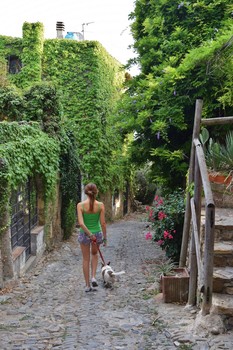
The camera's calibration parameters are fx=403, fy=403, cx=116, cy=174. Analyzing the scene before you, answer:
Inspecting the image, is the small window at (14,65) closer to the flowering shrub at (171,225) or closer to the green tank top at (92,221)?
the flowering shrub at (171,225)

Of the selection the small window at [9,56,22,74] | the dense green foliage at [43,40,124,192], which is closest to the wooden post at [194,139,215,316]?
the dense green foliage at [43,40,124,192]

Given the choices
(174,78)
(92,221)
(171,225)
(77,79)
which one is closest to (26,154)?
(92,221)

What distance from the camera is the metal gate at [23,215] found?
741 centimetres

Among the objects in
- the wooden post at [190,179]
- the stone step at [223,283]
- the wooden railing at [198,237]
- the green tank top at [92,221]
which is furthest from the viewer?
the green tank top at [92,221]

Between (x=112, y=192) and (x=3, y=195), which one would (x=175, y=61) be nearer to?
(x=3, y=195)

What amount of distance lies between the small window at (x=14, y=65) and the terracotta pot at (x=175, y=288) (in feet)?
46.8

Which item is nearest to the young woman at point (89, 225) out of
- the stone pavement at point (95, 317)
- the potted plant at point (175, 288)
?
the stone pavement at point (95, 317)

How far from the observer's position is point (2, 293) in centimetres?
560

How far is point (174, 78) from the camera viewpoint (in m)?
8.41

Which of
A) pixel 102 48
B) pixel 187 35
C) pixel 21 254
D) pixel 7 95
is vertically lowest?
pixel 21 254

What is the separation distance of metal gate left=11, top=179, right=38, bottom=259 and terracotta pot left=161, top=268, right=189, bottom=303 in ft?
11.4

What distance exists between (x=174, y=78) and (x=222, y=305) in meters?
5.89

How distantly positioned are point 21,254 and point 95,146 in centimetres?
1050

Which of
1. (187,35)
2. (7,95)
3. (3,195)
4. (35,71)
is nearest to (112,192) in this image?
(35,71)
